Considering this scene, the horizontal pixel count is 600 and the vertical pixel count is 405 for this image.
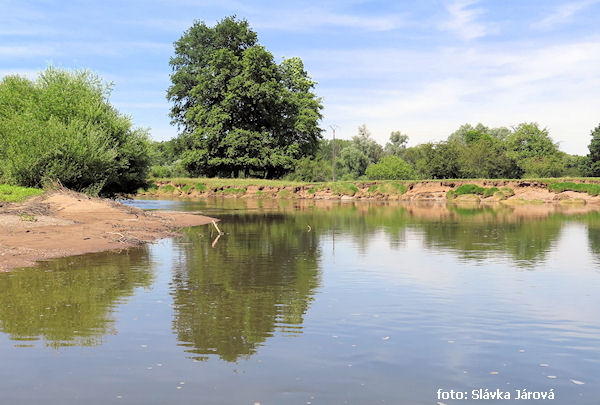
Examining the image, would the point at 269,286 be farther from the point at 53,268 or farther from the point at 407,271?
the point at 53,268

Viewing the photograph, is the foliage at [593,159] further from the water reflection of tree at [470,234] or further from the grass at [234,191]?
the water reflection of tree at [470,234]

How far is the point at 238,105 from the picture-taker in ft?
289

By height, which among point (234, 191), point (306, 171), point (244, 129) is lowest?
point (234, 191)

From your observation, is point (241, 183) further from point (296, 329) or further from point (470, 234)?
point (296, 329)

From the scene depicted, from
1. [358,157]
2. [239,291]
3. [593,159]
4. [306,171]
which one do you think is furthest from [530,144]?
[239,291]

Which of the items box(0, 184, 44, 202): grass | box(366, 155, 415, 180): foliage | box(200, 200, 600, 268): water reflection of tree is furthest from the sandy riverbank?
box(366, 155, 415, 180): foliage

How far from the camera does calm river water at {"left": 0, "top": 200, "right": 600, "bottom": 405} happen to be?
813cm

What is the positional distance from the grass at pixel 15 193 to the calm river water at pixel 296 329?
52.6 ft

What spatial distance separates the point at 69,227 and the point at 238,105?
62.7 m

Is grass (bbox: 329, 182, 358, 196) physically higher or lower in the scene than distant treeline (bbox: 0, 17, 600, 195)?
lower

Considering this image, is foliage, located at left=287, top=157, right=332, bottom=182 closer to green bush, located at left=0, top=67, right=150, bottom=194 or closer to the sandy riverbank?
green bush, located at left=0, top=67, right=150, bottom=194

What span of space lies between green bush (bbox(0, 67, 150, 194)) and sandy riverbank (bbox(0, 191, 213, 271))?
5420 mm

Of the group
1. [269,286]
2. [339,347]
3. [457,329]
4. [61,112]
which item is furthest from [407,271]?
[61,112]

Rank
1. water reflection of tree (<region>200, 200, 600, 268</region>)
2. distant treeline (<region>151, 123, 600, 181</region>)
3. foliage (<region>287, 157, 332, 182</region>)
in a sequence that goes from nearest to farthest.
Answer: water reflection of tree (<region>200, 200, 600, 268</region>)
foliage (<region>287, 157, 332, 182</region>)
distant treeline (<region>151, 123, 600, 181</region>)
